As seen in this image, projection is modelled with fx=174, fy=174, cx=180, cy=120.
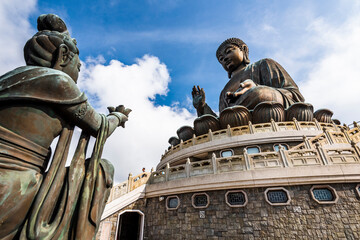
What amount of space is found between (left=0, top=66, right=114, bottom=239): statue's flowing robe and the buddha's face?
2635 cm

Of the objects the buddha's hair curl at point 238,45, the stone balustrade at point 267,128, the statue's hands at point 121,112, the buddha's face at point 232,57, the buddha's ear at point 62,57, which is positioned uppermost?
the buddha's hair curl at point 238,45

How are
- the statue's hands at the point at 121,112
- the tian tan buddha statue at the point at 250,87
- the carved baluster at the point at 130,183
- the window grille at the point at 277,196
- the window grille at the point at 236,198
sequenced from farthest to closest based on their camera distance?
1. the tian tan buddha statue at the point at 250,87
2. the carved baluster at the point at 130,183
3. the window grille at the point at 236,198
4. the window grille at the point at 277,196
5. the statue's hands at the point at 121,112

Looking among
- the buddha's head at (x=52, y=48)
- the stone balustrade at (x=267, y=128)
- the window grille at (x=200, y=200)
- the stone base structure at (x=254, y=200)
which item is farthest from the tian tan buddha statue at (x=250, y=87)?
the buddha's head at (x=52, y=48)

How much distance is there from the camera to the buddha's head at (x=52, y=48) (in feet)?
6.79

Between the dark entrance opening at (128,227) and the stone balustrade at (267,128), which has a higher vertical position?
the stone balustrade at (267,128)

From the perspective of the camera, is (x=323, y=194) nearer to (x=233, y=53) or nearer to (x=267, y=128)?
(x=267, y=128)

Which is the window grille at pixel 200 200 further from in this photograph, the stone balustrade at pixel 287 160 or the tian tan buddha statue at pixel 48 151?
the tian tan buddha statue at pixel 48 151

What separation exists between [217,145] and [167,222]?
245 inches

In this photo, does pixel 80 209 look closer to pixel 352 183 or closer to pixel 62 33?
pixel 62 33

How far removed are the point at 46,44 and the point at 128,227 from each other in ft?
34.8

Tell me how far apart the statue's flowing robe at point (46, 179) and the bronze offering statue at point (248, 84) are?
51.0 ft

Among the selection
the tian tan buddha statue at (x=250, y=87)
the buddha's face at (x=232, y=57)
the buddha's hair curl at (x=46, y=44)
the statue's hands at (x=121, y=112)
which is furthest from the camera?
the buddha's face at (x=232, y=57)

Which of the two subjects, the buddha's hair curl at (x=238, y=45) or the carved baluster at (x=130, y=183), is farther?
the buddha's hair curl at (x=238, y=45)

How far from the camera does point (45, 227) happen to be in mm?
1602
